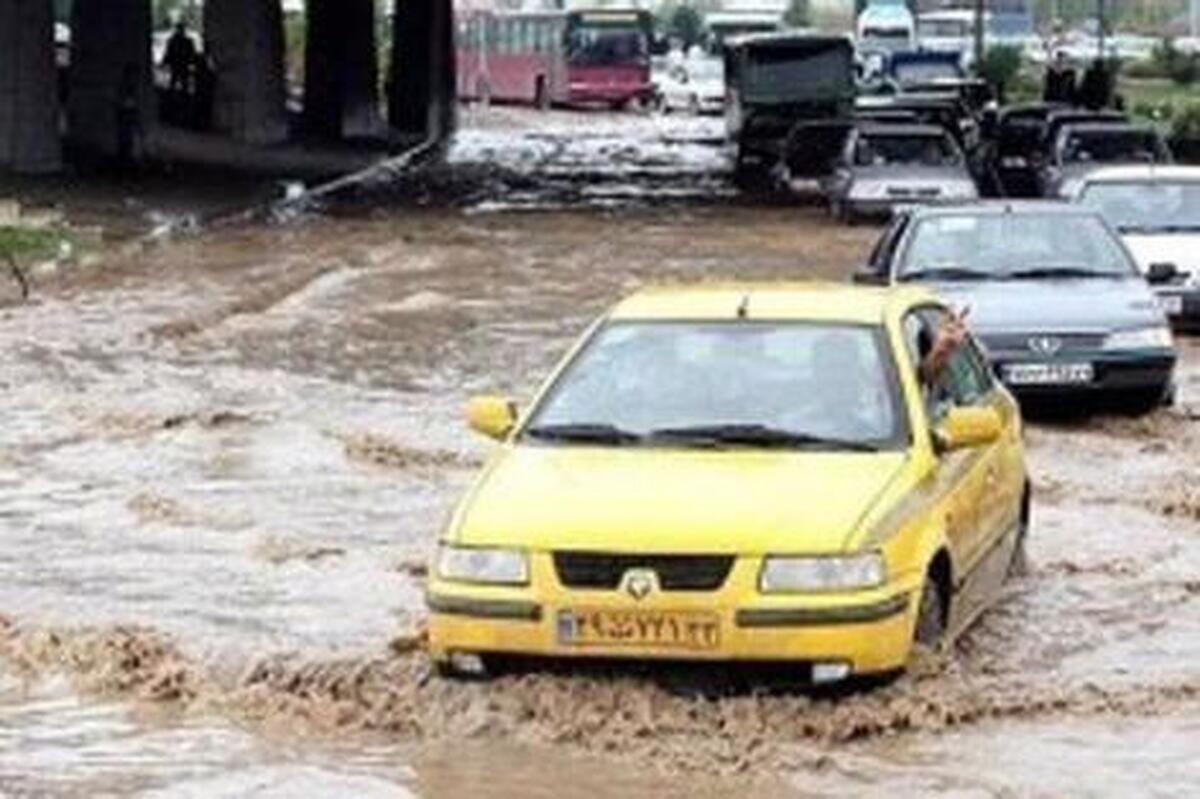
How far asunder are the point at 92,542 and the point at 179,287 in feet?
49.8

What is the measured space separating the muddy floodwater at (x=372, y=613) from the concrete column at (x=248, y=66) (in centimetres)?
2427

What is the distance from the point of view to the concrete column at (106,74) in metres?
46.4

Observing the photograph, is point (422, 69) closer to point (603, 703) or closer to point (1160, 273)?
point (1160, 273)

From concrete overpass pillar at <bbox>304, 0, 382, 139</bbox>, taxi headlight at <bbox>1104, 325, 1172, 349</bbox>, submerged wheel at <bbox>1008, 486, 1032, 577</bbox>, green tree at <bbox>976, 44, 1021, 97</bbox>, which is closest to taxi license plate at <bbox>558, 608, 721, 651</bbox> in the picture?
submerged wheel at <bbox>1008, 486, 1032, 577</bbox>

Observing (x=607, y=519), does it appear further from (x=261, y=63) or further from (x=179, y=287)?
(x=261, y=63)

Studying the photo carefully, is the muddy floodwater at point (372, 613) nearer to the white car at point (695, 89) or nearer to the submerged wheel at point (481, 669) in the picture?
the submerged wheel at point (481, 669)

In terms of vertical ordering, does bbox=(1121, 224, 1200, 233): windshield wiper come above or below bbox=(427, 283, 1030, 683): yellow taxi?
below

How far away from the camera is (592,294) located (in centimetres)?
2931

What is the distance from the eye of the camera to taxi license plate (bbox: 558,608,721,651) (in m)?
9.47

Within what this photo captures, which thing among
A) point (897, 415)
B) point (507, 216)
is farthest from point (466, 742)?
point (507, 216)

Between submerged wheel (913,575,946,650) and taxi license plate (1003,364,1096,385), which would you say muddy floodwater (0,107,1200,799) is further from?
taxi license plate (1003,364,1096,385)

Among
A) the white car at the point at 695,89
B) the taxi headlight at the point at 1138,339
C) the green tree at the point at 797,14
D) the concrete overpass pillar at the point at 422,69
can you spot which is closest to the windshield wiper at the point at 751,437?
the taxi headlight at the point at 1138,339

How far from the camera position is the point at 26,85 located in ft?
137

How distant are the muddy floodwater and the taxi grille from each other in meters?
0.34
